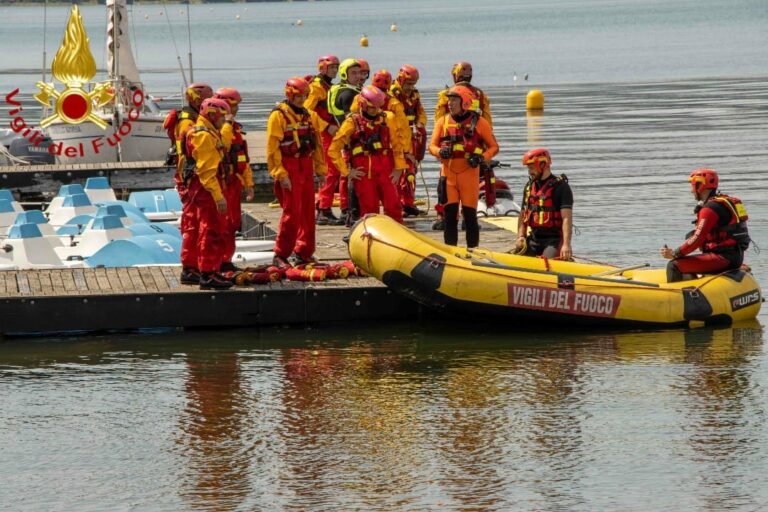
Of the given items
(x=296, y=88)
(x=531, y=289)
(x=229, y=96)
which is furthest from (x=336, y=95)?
(x=531, y=289)

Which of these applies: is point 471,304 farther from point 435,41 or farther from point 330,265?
point 435,41

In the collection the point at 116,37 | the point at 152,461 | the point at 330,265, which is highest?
the point at 116,37

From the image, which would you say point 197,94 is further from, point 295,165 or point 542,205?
point 542,205

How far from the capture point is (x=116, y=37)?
Result: 83.5ft

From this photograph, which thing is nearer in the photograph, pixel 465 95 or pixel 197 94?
pixel 197 94

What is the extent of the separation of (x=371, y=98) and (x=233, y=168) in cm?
180

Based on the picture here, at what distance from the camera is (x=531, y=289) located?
12.1m

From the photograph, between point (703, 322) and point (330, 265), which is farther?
point (330, 265)

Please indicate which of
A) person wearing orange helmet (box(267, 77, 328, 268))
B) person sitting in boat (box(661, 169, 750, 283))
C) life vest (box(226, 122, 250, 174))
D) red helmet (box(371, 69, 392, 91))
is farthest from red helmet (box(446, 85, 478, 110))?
person sitting in boat (box(661, 169, 750, 283))

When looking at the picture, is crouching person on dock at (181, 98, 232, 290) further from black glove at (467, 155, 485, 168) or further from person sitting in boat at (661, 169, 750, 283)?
person sitting in boat at (661, 169, 750, 283)

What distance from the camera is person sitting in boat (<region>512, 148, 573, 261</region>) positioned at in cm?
1253

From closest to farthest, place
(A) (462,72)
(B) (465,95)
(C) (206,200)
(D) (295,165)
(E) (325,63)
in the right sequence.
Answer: (C) (206,200)
(D) (295,165)
(B) (465,95)
(A) (462,72)
(E) (325,63)

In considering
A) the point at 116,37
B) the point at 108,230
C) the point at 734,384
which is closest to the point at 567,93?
the point at 116,37

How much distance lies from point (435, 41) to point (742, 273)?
8684cm
